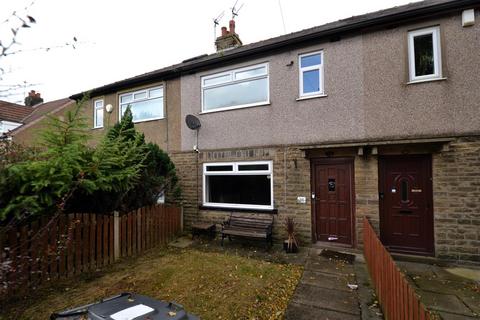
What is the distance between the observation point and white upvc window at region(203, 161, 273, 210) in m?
7.33

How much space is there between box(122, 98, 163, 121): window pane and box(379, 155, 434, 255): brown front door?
7.51m

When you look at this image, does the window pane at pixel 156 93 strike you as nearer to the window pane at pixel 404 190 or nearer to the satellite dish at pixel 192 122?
the satellite dish at pixel 192 122

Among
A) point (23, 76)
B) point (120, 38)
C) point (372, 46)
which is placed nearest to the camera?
point (23, 76)

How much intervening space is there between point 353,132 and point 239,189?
3.63 metres

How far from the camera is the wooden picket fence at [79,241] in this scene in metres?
4.01

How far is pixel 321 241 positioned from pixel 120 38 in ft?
20.9

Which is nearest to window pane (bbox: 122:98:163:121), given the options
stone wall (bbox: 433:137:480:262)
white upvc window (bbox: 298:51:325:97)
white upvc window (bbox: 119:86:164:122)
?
white upvc window (bbox: 119:86:164:122)

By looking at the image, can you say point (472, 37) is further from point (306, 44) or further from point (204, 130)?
point (204, 130)

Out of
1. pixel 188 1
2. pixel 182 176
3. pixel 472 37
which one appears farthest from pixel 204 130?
pixel 472 37

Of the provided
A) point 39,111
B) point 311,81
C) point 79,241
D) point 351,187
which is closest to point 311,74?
point 311,81

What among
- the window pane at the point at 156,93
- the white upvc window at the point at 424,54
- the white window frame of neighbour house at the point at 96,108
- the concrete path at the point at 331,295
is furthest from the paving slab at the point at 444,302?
the white window frame of neighbour house at the point at 96,108

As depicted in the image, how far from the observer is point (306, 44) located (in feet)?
22.4

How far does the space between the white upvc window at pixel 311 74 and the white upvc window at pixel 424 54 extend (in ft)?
6.68

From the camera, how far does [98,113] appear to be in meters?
11.1
